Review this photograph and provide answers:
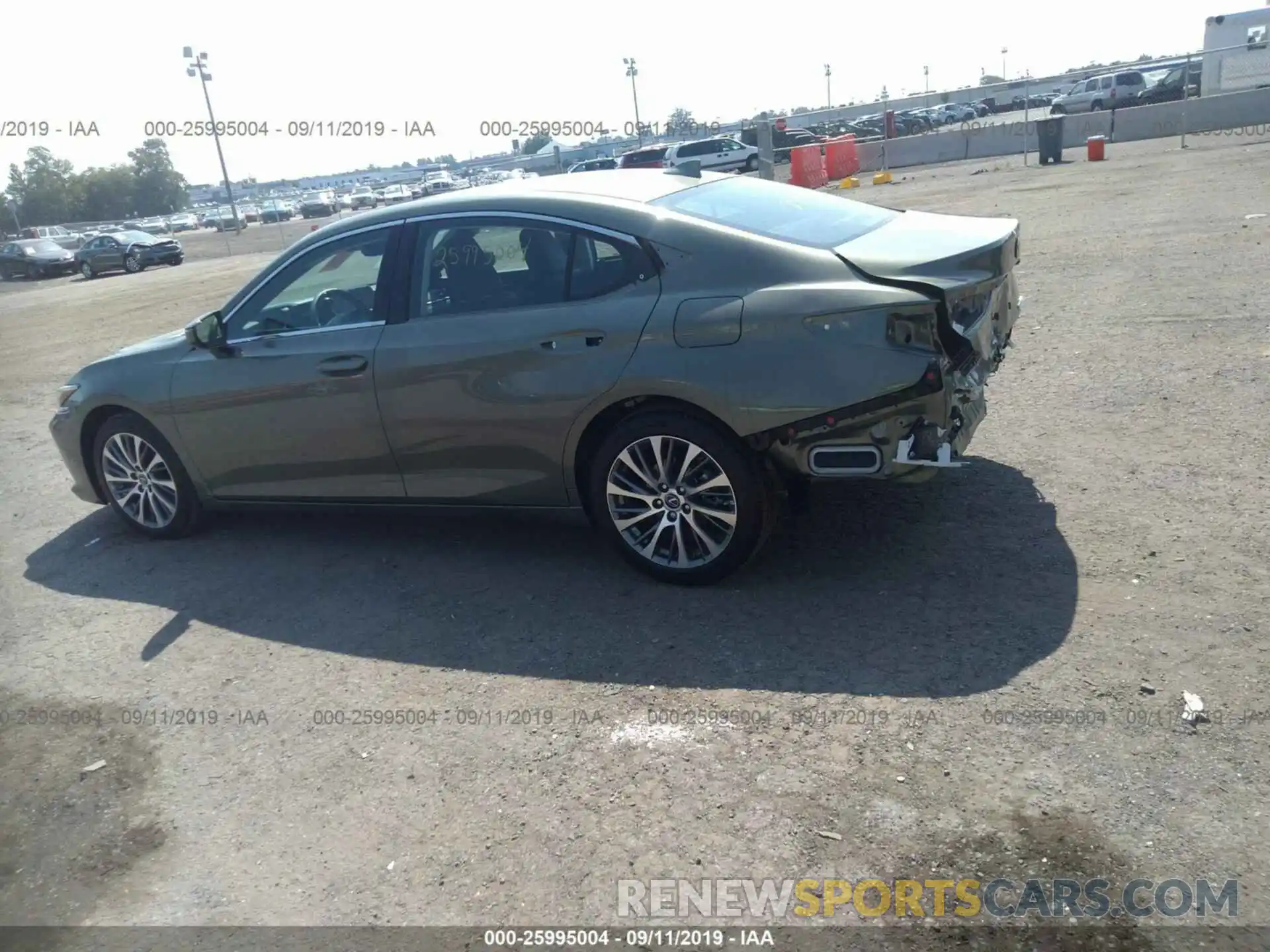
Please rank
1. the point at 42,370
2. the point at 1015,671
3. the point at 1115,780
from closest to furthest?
the point at 1115,780
the point at 1015,671
the point at 42,370

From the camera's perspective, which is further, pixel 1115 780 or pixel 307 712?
pixel 307 712

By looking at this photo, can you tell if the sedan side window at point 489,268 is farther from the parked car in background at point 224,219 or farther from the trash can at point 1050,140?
the parked car in background at point 224,219

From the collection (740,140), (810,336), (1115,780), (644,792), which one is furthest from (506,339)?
(740,140)

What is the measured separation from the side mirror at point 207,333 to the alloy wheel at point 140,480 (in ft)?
2.46

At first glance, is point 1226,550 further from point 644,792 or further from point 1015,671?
point 644,792

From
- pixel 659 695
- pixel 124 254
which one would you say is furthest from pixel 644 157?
pixel 659 695

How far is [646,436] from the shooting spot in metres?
4.57

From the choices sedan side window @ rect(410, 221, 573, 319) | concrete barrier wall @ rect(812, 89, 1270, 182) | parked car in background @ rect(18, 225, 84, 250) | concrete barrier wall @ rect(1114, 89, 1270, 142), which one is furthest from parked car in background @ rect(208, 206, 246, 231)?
sedan side window @ rect(410, 221, 573, 319)

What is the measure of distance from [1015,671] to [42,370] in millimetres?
13093

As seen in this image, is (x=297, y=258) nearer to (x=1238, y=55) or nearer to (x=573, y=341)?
(x=573, y=341)

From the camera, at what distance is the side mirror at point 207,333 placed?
5.63 m

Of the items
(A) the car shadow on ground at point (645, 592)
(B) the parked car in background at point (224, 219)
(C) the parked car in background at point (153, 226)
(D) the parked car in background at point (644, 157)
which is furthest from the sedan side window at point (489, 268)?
(C) the parked car in background at point (153, 226)

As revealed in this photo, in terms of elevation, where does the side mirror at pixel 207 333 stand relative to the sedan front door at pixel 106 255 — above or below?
above

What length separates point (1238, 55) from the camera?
103 feet
